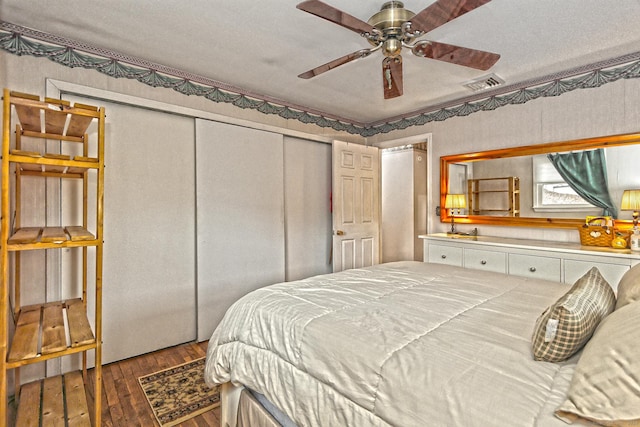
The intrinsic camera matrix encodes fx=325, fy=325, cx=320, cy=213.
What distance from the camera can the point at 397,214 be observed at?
5.40 m

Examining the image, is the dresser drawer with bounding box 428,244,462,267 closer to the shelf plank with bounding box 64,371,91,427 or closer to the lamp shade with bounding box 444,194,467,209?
A: the lamp shade with bounding box 444,194,467,209

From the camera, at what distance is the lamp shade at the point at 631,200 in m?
2.49

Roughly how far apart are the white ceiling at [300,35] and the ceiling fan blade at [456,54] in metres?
0.30

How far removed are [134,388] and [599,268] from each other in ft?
11.3

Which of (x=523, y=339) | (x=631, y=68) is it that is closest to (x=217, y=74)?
(x=523, y=339)

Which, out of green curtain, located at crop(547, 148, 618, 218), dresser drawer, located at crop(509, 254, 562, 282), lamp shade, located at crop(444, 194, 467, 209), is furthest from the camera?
lamp shade, located at crop(444, 194, 467, 209)

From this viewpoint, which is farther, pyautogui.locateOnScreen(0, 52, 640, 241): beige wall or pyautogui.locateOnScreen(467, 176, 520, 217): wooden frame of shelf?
pyautogui.locateOnScreen(467, 176, 520, 217): wooden frame of shelf

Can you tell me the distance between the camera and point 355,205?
407cm

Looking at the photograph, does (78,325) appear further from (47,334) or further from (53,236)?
(53,236)

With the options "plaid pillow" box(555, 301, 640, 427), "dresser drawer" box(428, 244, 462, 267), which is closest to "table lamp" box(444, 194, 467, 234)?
"dresser drawer" box(428, 244, 462, 267)

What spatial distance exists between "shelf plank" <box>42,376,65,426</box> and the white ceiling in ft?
7.24

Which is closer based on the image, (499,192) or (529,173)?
(529,173)

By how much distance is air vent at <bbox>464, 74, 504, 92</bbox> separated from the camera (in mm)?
2945

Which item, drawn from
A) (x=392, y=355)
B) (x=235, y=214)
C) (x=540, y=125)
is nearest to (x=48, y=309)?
(x=235, y=214)
